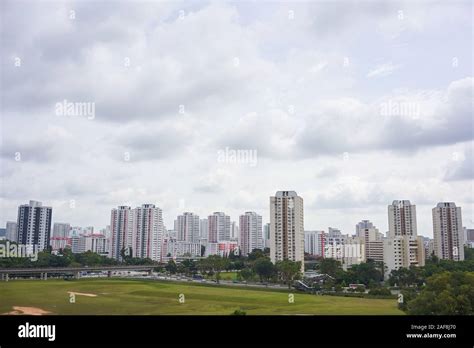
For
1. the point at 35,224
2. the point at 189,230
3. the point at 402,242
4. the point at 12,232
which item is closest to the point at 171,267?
the point at 35,224

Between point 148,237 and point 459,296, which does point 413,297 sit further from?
point 148,237

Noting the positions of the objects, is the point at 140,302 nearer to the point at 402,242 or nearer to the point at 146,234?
the point at 402,242

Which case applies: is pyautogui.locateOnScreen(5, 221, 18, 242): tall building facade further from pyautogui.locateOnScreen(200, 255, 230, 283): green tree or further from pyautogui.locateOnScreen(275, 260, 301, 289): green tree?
pyautogui.locateOnScreen(275, 260, 301, 289): green tree

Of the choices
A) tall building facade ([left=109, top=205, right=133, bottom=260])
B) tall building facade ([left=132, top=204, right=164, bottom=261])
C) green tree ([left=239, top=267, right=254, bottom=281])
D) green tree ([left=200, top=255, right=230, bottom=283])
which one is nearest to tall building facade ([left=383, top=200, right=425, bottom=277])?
green tree ([left=239, top=267, right=254, bottom=281])

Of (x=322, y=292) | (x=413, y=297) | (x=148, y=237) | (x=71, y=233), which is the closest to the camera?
(x=413, y=297)
